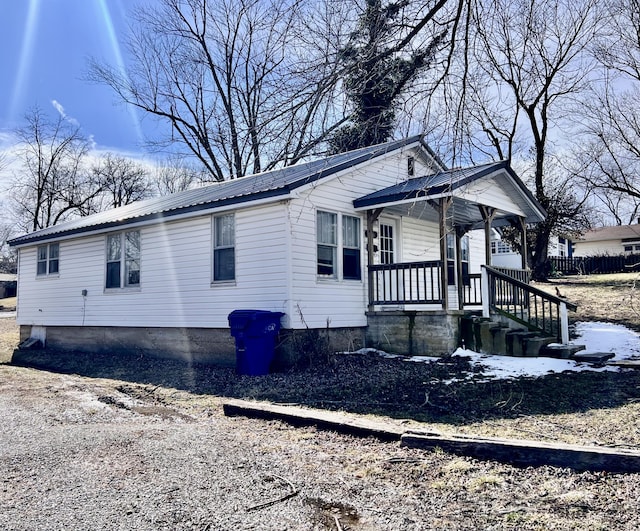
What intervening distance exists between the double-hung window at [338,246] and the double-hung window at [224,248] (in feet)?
5.71

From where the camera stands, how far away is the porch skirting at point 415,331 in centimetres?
1044

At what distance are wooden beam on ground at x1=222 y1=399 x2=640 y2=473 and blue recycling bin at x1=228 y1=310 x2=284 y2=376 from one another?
11.6 ft

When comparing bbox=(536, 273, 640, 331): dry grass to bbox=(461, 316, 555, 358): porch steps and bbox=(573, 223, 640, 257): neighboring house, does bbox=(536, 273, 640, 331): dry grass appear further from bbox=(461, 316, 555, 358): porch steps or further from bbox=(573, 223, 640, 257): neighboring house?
bbox=(573, 223, 640, 257): neighboring house

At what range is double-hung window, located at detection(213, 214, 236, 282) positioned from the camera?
1117 cm

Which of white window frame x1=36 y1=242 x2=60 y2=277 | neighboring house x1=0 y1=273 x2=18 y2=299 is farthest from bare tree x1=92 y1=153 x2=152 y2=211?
white window frame x1=36 y1=242 x2=60 y2=277

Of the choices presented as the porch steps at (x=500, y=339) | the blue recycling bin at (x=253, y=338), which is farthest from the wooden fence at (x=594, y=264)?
the blue recycling bin at (x=253, y=338)

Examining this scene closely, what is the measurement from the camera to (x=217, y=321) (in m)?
11.3

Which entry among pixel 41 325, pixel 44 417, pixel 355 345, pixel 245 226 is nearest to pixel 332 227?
pixel 245 226

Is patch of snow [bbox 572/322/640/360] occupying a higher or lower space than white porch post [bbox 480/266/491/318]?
lower

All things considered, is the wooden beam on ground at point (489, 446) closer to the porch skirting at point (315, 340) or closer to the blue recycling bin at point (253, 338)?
the blue recycling bin at point (253, 338)

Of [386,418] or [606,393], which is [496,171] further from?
[386,418]

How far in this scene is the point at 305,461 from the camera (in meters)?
4.71

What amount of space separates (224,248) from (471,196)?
5.07 meters

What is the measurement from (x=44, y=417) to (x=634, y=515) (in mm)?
6267
